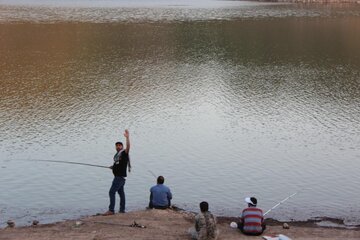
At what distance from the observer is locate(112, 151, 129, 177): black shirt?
1655cm

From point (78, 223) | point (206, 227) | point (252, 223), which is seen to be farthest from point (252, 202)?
point (78, 223)

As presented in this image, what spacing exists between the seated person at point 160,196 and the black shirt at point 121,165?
3.12ft

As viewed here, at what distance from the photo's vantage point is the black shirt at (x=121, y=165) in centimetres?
1655

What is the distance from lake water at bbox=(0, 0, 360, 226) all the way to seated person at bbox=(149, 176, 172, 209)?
3.20 m

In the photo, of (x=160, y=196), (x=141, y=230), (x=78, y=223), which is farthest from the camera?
(x=160, y=196)

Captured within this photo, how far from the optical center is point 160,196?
16.6m

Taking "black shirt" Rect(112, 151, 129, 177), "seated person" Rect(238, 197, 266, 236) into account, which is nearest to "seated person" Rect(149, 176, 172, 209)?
"black shirt" Rect(112, 151, 129, 177)

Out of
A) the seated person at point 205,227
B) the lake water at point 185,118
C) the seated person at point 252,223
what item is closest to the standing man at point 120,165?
the lake water at point 185,118

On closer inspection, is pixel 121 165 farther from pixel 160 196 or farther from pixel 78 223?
pixel 78 223

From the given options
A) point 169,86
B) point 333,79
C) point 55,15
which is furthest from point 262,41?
point 55,15

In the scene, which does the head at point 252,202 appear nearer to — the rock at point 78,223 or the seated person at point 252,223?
the seated person at point 252,223

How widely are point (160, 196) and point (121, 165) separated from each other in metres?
1.33

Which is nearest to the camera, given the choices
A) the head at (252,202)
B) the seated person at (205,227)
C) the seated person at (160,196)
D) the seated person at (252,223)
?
the seated person at (205,227)

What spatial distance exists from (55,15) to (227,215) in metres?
75.4
